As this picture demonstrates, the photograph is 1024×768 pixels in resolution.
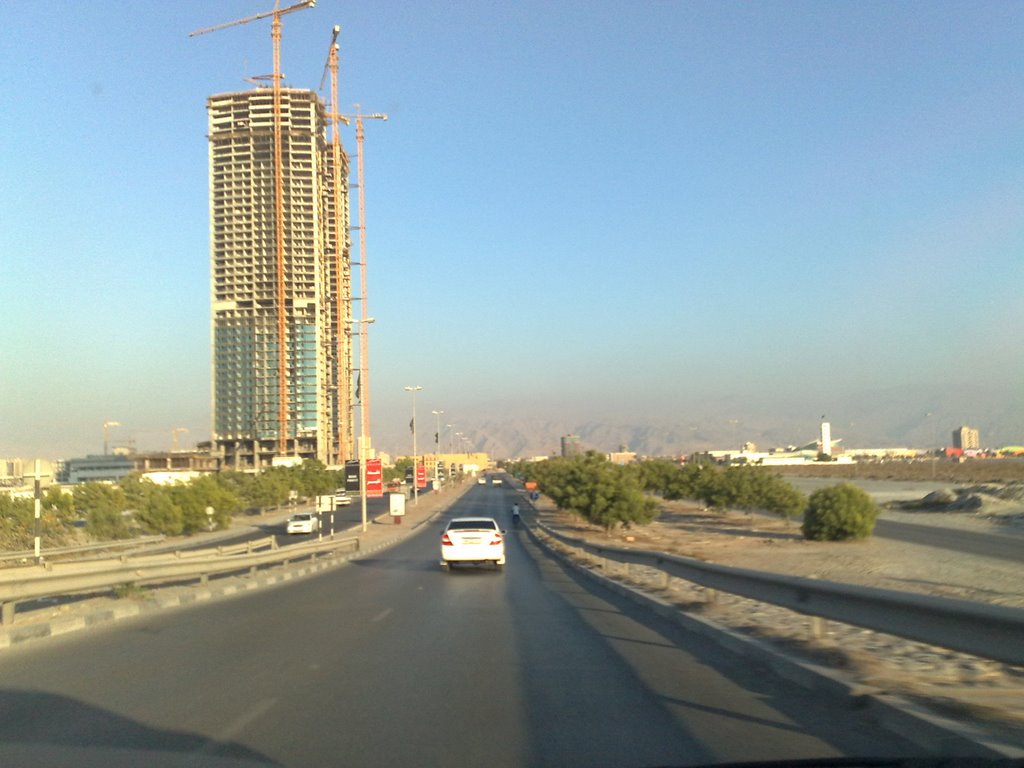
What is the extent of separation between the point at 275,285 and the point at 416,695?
138 m

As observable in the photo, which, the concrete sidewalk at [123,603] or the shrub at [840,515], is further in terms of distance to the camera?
the shrub at [840,515]

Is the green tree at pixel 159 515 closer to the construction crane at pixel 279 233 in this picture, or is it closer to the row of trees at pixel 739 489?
the row of trees at pixel 739 489

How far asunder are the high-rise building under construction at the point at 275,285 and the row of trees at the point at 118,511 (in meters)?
75.0

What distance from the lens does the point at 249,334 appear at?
14125 centimetres

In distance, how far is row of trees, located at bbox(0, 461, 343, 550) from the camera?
124ft

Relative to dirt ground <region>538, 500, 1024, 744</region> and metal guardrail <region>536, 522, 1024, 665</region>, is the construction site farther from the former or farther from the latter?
metal guardrail <region>536, 522, 1024, 665</region>

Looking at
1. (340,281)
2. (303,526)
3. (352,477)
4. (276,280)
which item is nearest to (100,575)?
(352,477)

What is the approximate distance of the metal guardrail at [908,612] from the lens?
6449 millimetres

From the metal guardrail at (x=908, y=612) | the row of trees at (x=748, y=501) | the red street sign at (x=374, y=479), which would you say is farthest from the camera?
the red street sign at (x=374, y=479)

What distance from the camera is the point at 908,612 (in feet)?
25.0

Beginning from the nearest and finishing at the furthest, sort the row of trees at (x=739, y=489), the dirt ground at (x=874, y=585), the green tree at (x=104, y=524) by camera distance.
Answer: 1. the dirt ground at (x=874, y=585)
2. the green tree at (x=104, y=524)
3. the row of trees at (x=739, y=489)

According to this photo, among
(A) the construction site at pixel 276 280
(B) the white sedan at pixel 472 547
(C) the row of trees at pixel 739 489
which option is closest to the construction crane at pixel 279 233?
(A) the construction site at pixel 276 280

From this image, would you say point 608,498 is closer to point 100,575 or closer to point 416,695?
point 100,575

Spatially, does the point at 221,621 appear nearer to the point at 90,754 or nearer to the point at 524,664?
the point at 524,664
